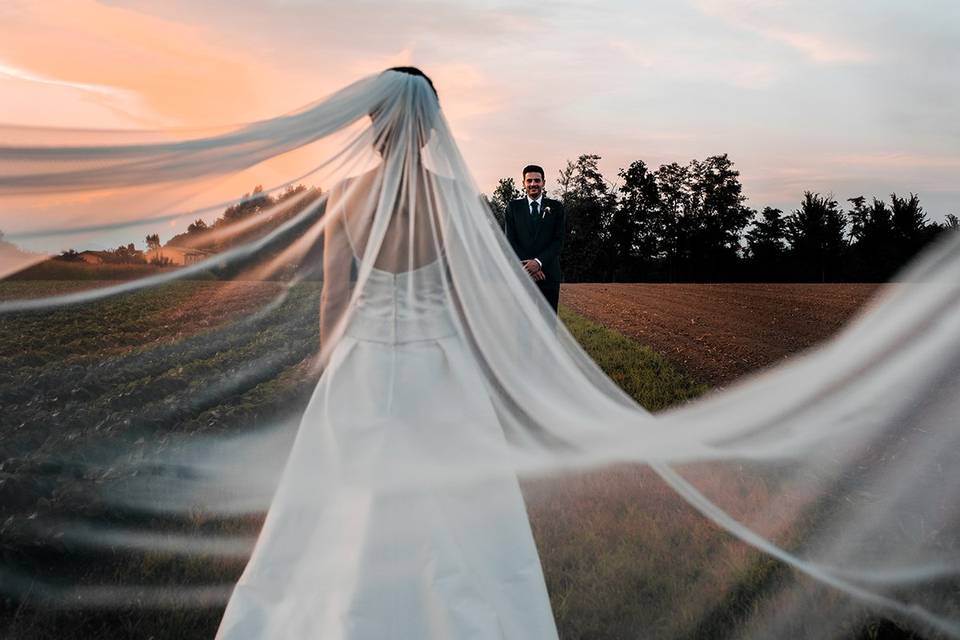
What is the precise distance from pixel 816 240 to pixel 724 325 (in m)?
58.9

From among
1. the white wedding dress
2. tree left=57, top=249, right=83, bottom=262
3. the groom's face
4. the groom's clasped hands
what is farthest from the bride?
the groom's face

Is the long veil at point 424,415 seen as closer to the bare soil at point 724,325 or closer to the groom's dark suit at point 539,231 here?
the groom's dark suit at point 539,231

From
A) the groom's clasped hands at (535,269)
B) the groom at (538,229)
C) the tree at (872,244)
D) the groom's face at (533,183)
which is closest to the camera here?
the groom's clasped hands at (535,269)

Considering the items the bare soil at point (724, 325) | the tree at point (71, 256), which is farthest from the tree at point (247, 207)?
the bare soil at point (724, 325)

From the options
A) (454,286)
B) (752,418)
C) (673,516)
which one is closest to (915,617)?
(752,418)

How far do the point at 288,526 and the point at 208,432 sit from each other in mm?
2296

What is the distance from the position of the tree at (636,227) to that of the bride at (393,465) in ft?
238

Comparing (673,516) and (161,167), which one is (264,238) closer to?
(161,167)

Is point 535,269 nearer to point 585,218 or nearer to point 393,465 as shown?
point 393,465

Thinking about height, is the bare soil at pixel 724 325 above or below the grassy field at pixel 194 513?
below

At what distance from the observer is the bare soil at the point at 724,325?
45.5ft

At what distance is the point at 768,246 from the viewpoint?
7319cm

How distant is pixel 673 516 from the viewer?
5.06m

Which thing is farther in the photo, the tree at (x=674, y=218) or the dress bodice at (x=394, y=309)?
the tree at (x=674, y=218)
